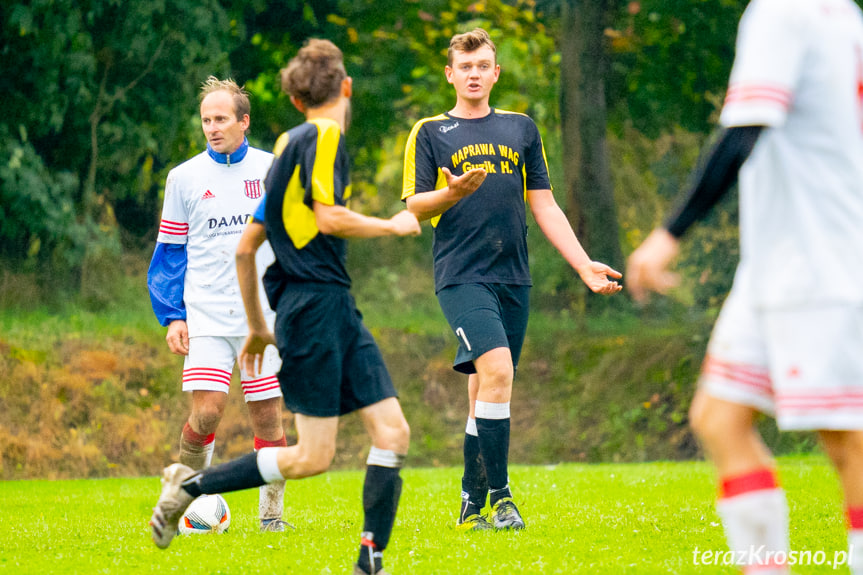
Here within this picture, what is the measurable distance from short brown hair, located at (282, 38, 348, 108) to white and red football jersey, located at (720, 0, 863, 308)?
1845 millimetres

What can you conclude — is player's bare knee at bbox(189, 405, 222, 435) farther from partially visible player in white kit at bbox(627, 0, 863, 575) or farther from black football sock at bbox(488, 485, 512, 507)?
partially visible player in white kit at bbox(627, 0, 863, 575)

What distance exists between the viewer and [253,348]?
4910 mm

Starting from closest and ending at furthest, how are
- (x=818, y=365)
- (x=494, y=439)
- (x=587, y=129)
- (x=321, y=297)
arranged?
(x=818, y=365) < (x=321, y=297) < (x=494, y=439) < (x=587, y=129)

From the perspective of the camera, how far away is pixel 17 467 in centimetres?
1387

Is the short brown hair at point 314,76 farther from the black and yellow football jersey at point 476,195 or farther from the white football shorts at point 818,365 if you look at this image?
the white football shorts at point 818,365

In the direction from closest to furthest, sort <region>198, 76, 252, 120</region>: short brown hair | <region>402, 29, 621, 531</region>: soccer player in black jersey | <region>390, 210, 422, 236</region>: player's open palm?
<region>390, 210, 422, 236</region>: player's open palm → <region>402, 29, 621, 531</region>: soccer player in black jersey → <region>198, 76, 252, 120</region>: short brown hair

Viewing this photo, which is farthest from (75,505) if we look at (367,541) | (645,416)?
(645,416)

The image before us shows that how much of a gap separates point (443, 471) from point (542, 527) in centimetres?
585

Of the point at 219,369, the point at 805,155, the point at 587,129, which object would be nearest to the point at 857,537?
the point at 805,155

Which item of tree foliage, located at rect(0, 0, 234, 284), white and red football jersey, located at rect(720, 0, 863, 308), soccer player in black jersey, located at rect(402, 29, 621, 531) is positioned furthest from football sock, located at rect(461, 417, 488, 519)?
tree foliage, located at rect(0, 0, 234, 284)

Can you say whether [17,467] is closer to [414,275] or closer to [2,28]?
[2,28]

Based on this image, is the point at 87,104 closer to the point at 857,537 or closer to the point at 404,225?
the point at 404,225

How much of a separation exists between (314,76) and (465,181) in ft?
3.15

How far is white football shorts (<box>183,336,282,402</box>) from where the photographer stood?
257 inches
